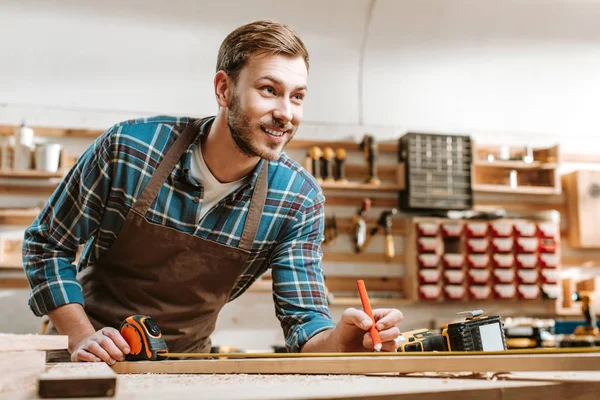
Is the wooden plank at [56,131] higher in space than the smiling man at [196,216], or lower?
higher

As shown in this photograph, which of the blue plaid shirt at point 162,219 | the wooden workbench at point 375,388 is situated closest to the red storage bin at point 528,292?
the blue plaid shirt at point 162,219

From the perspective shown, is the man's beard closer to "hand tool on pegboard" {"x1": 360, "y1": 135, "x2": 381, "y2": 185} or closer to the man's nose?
the man's nose

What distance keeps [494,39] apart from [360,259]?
7.24 ft

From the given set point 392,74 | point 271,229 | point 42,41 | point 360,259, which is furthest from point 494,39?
point 271,229

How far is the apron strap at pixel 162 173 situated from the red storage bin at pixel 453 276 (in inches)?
132

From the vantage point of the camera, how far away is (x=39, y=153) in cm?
398

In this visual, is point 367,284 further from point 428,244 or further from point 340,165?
point 340,165

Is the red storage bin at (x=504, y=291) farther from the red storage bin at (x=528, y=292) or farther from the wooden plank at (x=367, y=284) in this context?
the wooden plank at (x=367, y=284)

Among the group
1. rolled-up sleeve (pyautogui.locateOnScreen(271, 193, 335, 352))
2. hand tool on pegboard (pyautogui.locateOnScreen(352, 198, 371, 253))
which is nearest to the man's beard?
rolled-up sleeve (pyautogui.locateOnScreen(271, 193, 335, 352))

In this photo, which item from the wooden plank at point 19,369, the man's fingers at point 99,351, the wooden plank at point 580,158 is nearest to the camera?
the wooden plank at point 19,369

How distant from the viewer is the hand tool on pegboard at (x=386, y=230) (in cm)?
448

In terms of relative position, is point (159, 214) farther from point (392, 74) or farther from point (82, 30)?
point (392, 74)

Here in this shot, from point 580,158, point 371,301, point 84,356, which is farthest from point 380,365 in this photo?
point 580,158

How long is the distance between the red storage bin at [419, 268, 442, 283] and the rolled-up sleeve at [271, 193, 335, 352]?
3003 millimetres
